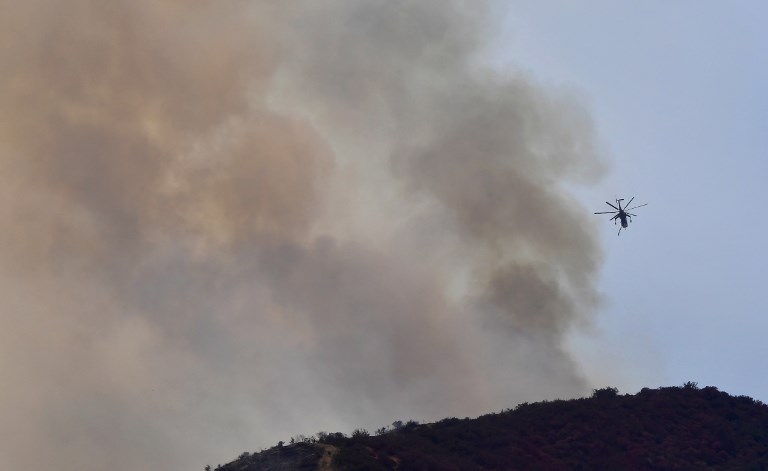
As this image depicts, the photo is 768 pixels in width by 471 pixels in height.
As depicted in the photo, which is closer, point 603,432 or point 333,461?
point 333,461

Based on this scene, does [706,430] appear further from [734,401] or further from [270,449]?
[270,449]

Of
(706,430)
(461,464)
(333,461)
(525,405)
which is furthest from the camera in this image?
(525,405)

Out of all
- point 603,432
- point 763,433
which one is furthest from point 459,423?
point 763,433

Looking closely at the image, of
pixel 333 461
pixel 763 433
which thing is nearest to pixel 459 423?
pixel 333 461

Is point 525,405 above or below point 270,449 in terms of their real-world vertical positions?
above

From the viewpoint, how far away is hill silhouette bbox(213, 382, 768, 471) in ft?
228

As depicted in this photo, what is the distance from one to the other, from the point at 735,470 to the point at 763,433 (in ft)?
35.9

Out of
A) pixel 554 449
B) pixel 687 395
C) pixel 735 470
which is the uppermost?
pixel 687 395

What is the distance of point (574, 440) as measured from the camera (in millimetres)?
80562

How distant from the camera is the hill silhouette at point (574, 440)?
2739 inches

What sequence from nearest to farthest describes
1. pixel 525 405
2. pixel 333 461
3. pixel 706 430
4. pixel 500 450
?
pixel 333 461 → pixel 500 450 → pixel 706 430 → pixel 525 405

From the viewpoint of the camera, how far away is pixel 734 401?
297ft

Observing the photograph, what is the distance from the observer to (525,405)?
296 feet

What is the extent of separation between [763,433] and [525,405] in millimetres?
21022
